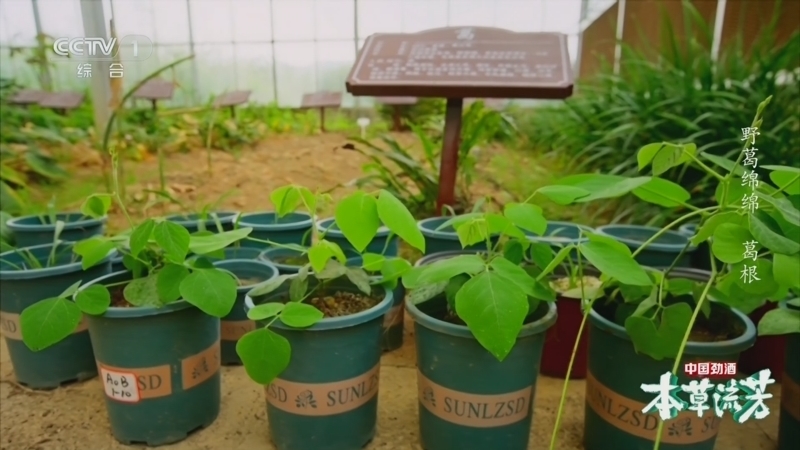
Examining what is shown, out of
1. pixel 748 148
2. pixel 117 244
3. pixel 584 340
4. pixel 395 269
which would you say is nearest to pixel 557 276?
pixel 584 340

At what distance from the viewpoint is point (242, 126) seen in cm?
188

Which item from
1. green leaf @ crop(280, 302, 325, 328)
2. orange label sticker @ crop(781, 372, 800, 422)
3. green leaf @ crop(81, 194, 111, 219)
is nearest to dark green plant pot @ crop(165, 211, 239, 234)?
green leaf @ crop(81, 194, 111, 219)

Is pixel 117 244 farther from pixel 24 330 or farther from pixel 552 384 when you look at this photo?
pixel 552 384

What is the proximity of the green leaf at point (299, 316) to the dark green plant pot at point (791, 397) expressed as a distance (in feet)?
1.92

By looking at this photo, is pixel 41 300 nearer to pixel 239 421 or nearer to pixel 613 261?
pixel 239 421

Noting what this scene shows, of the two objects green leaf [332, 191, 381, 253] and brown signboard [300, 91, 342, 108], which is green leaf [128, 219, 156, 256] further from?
brown signboard [300, 91, 342, 108]

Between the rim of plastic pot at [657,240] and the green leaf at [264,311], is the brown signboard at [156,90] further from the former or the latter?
the rim of plastic pot at [657,240]

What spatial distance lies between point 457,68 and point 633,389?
0.78 m

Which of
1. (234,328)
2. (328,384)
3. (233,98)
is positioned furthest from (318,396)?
(233,98)

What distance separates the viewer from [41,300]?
0.80 meters

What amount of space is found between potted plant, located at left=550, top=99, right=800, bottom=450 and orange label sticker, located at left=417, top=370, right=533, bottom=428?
6 cm

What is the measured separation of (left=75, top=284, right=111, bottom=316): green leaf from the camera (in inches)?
25.8

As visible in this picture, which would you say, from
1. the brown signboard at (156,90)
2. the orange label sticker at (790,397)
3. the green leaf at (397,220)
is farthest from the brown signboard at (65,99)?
the orange label sticker at (790,397)

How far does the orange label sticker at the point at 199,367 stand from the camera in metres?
0.73
